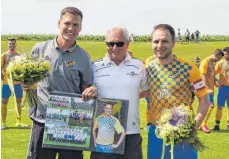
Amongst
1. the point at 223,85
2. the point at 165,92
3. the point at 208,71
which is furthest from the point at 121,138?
the point at 223,85

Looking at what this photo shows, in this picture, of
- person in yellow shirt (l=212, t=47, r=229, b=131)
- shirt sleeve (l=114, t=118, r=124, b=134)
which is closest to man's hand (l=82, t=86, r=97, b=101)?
shirt sleeve (l=114, t=118, r=124, b=134)

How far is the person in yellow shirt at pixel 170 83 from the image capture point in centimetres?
520

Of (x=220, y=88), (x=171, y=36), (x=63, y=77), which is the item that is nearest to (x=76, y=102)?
(x=63, y=77)

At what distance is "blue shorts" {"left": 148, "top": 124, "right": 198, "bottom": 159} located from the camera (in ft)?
17.4

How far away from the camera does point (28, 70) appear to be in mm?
5012

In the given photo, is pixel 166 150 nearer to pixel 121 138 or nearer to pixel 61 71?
pixel 121 138

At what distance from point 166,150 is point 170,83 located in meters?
0.73

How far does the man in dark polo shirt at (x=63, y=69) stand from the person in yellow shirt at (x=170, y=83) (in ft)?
2.38

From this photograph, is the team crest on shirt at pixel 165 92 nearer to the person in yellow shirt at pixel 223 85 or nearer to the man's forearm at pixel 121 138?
the man's forearm at pixel 121 138

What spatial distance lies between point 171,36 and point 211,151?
16.9 ft

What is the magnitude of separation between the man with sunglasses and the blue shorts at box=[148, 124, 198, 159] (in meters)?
0.14

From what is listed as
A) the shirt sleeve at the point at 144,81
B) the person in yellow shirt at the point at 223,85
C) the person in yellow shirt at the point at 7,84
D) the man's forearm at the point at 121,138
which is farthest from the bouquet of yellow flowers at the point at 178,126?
the person in yellow shirt at the point at 223,85

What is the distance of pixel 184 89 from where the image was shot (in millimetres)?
5211

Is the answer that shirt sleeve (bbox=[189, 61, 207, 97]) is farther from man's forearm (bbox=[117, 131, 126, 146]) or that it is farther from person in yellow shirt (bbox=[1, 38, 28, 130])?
person in yellow shirt (bbox=[1, 38, 28, 130])
